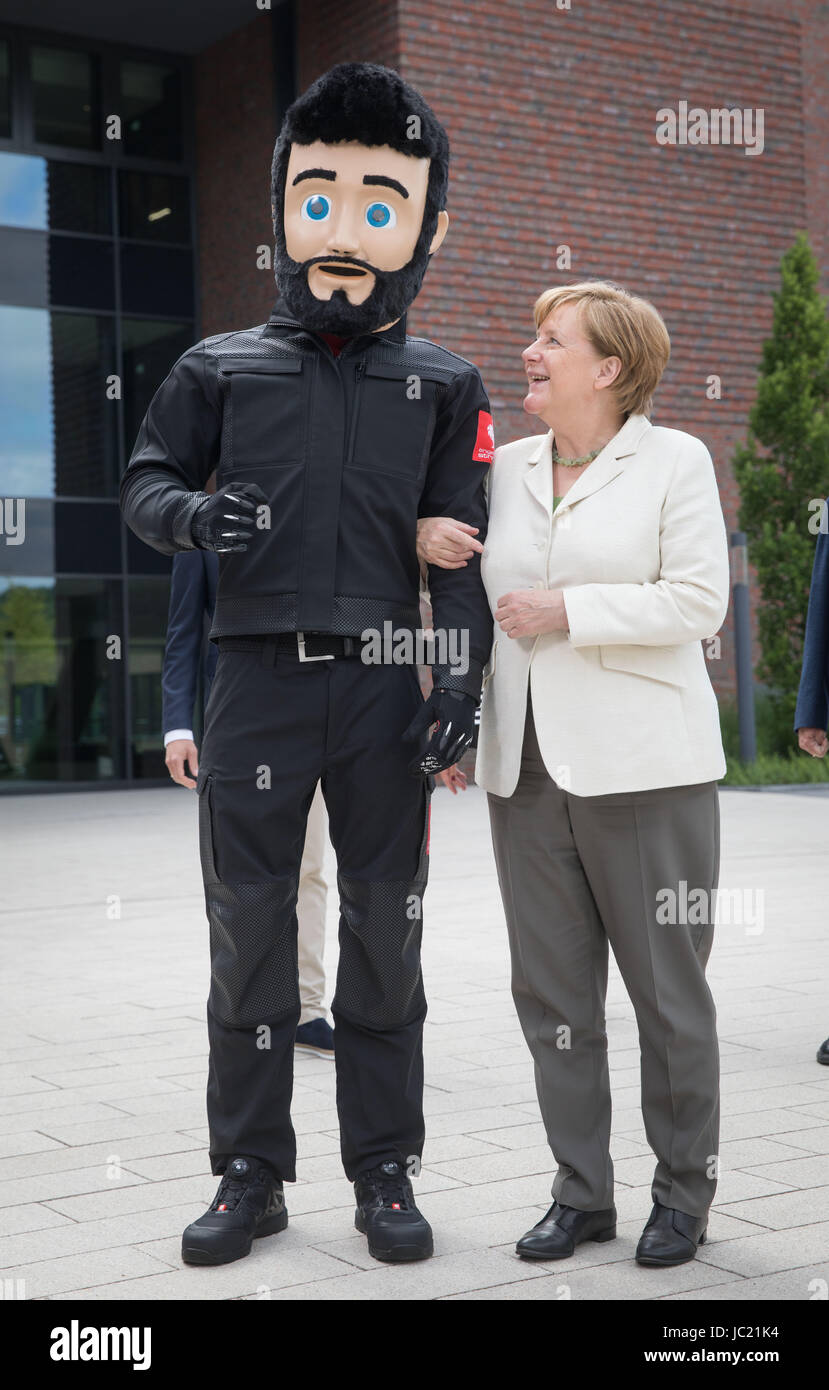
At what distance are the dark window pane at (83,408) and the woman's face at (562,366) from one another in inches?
602

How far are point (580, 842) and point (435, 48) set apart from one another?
14.4 meters

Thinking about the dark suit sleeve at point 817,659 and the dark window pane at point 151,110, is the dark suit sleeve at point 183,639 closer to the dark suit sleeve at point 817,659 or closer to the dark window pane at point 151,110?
the dark suit sleeve at point 817,659

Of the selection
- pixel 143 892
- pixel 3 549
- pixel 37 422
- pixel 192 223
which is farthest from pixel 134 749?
pixel 143 892

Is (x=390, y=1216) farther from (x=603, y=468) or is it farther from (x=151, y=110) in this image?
(x=151, y=110)

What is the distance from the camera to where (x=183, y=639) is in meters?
4.93

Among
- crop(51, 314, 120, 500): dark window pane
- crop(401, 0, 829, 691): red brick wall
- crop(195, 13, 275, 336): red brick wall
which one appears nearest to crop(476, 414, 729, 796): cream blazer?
crop(401, 0, 829, 691): red brick wall

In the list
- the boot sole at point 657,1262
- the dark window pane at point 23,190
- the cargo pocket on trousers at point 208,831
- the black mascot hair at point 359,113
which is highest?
the dark window pane at point 23,190

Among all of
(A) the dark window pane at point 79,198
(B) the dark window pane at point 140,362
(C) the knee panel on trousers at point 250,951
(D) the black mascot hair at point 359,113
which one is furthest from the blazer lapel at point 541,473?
(A) the dark window pane at point 79,198

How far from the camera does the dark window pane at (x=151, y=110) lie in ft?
61.0

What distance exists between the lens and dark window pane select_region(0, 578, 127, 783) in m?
17.7

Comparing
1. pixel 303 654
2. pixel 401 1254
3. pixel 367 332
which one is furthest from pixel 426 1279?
pixel 367 332

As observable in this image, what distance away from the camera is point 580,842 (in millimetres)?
3193

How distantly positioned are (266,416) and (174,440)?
214 mm

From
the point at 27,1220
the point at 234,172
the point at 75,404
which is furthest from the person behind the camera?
the point at 234,172
